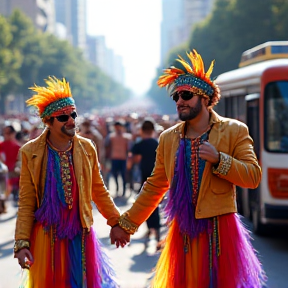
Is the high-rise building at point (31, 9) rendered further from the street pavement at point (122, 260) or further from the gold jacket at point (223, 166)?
the gold jacket at point (223, 166)

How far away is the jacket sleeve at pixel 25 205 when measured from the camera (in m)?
5.87

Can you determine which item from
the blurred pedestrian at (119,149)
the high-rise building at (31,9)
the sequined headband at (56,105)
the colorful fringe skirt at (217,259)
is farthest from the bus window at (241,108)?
the high-rise building at (31,9)

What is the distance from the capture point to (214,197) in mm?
5535

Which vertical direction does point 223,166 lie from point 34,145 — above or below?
below

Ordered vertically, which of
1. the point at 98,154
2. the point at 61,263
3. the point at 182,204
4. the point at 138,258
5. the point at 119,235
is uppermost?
the point at 182,204

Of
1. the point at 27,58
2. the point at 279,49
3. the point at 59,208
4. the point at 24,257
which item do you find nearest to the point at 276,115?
the point at 279,49

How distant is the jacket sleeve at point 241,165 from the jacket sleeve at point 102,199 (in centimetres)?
99

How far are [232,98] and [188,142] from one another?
919 cm

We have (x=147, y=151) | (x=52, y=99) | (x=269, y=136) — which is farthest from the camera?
(x=147, y=151)

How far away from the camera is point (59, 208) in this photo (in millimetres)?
5973

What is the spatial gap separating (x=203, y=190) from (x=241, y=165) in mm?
301

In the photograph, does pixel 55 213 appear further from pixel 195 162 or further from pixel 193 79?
pixel 193 79

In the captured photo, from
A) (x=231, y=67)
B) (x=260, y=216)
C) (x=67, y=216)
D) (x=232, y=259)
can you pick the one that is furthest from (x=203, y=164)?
(x=231, y=67)

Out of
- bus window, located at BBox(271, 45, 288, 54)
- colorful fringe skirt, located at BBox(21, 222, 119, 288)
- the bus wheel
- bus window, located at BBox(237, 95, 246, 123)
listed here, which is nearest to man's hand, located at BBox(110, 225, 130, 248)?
colorful fringe skirt, located at BBox(21, 222, 119, 288)
